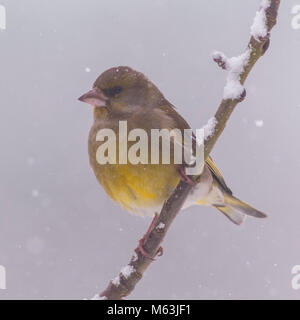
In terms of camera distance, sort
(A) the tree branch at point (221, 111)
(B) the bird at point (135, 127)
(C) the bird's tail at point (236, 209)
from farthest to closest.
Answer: (C) the bird's tail at point (236, 209), (B) the bird at point (135, 127), (A) the tree branch at point (221, 111)

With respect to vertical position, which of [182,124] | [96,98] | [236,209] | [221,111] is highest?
[221,111]

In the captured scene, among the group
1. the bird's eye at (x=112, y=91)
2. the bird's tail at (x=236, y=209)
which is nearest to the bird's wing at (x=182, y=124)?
the bird's tail at (x=236, y=209)

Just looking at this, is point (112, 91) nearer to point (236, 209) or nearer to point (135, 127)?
point (135, 127)

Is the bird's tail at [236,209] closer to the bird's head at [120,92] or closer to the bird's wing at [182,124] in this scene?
the bird's wing at [182,124]

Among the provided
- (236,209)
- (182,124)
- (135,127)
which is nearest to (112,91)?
(135,127)

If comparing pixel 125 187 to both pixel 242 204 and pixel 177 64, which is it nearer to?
pixel 242 204

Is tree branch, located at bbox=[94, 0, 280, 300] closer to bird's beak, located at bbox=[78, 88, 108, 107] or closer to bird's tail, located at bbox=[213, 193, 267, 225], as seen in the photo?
bird's beak, located at bbox=[78, 88, 108, 107]
